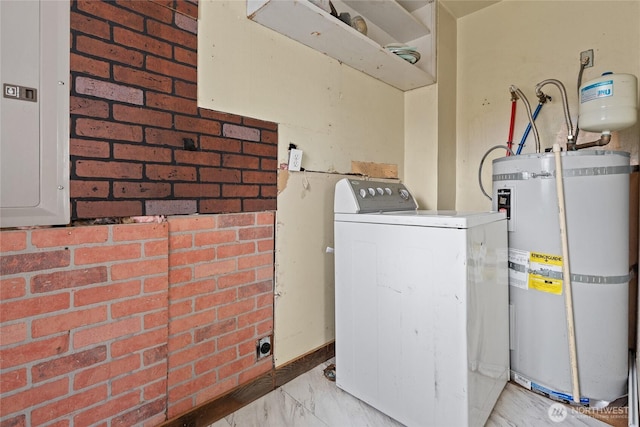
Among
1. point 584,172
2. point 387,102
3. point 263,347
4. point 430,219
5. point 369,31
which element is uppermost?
point 369,31

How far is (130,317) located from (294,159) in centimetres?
107

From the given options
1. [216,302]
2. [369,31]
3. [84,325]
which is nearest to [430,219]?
[216,302]

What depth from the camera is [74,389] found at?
42.4 inches

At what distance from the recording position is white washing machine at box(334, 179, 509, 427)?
1250 mm

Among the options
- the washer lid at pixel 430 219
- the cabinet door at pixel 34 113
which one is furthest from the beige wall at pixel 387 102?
the cabinet door at pixel 34 113

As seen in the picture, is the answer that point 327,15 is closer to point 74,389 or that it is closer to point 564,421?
point 74,389

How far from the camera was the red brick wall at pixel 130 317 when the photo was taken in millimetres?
986

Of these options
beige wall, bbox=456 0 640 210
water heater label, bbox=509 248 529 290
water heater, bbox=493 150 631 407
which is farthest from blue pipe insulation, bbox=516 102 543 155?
water heater label, bbox=509 248 529 290

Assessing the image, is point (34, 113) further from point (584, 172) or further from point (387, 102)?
point (584, 172)

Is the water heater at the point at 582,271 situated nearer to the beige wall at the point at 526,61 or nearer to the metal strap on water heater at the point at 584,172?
the metal strap on water heater at the point at 584,172

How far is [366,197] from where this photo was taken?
1682mm

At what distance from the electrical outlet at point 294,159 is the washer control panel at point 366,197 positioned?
257 millimetres

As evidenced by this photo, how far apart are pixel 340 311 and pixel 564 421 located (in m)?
1.18

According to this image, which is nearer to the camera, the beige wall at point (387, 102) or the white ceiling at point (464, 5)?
the beige wall at point (387, 102)
